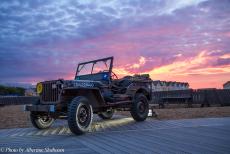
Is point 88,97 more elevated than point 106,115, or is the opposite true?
point 88,97

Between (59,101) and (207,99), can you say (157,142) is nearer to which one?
(59,101)

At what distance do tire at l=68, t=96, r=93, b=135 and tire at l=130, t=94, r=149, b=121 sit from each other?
8.82 ft

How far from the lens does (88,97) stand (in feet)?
32.8

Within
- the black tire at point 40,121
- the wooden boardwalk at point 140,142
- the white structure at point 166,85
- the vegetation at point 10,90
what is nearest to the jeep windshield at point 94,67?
the black tire at point 40,121

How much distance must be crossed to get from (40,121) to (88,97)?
1687mm

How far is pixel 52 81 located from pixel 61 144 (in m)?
2.76

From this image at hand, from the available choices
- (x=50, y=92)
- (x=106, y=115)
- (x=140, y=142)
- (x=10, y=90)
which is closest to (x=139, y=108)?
(x=106, y=115)

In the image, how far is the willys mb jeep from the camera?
9023 millimetres

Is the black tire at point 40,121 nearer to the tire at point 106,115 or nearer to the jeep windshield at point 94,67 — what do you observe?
the jeep windshield at point 94,67

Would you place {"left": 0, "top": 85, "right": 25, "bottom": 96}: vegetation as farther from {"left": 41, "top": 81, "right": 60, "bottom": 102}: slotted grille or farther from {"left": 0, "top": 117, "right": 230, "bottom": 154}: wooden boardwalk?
{"left": 0, "top": 117, "right": 230, "bottom": 154}: wooden boardwalk

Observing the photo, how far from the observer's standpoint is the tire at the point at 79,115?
859 cm

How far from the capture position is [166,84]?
8650 centimetres

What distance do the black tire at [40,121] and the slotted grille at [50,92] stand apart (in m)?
0.83

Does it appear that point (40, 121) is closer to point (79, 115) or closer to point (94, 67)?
point (79, 115)
